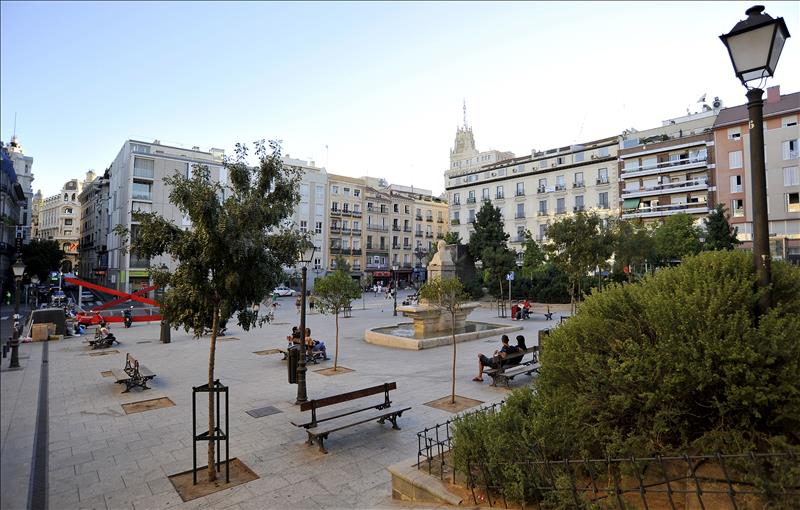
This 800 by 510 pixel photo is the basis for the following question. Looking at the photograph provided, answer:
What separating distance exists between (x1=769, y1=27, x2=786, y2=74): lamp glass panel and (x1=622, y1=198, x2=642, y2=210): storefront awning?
160 feet

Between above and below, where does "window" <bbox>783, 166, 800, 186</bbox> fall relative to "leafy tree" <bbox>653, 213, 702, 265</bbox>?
above

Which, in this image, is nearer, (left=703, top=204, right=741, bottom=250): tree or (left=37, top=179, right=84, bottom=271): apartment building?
(left=703, top=204, right=741, bottom=250): tree

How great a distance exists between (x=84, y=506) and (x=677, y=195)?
172 ft

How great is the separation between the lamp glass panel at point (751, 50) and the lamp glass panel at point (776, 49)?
7cm

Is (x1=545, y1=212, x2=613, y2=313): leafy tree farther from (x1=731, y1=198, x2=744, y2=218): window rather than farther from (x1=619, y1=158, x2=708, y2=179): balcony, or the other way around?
(x1=619, y1=158, x2=708, y2=179): balcony

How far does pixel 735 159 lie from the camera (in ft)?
137

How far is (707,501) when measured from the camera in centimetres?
383

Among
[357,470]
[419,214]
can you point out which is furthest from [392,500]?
[419,214]

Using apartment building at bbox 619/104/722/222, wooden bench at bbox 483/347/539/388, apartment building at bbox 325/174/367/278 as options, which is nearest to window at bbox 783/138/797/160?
apartment building at bbox 619/104/722/222

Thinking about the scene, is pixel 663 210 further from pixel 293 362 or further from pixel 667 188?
pixel 293 362

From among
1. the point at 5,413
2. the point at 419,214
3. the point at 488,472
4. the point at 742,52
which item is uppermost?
the point at 419,214

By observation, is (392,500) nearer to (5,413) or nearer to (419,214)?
(5,413)

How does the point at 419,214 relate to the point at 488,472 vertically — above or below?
above

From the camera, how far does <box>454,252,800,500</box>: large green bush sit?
3969 millimetres
